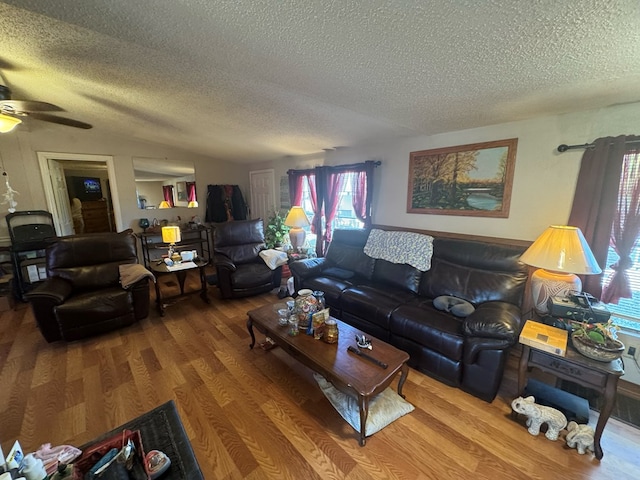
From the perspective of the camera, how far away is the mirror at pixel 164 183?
4840 mm

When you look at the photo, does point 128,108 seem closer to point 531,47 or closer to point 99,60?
point 99,60

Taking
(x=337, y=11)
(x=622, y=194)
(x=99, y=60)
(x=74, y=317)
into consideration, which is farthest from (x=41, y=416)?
(x=622, y=194)

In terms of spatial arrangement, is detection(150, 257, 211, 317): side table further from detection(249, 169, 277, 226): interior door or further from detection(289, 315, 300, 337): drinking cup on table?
detection(249, 169, 277, 226): interior door

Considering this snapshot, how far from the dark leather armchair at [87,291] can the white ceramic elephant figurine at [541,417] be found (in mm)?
3536

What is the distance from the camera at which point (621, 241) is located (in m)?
1.89

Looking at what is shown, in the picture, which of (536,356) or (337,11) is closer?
(337,11)

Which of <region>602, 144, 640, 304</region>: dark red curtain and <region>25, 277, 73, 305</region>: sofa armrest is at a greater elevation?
<region>602, 144, 640, 304</region>: dark red curtain

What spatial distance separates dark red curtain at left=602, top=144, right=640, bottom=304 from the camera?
182 cm

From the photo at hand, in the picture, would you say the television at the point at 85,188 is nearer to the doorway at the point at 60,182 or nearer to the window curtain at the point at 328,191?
the doorway at the point at 60,182

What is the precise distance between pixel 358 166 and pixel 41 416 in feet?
12.3

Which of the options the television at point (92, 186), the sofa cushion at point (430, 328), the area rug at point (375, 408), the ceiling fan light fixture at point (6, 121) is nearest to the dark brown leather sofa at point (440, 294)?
the sofa cushion at point (430, 328)

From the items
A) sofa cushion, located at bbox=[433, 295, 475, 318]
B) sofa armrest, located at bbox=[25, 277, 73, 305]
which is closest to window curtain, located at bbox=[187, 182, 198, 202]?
sofa armrest, located at bbox=[25, 277, 73, 305]

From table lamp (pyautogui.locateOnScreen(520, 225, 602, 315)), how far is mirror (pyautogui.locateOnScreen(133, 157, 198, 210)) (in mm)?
5601

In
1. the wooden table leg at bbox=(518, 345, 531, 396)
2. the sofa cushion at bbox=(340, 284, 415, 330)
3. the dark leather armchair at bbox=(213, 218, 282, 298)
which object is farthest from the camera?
the dark leather armchair at bbox=(213, 218, 282, 298)
